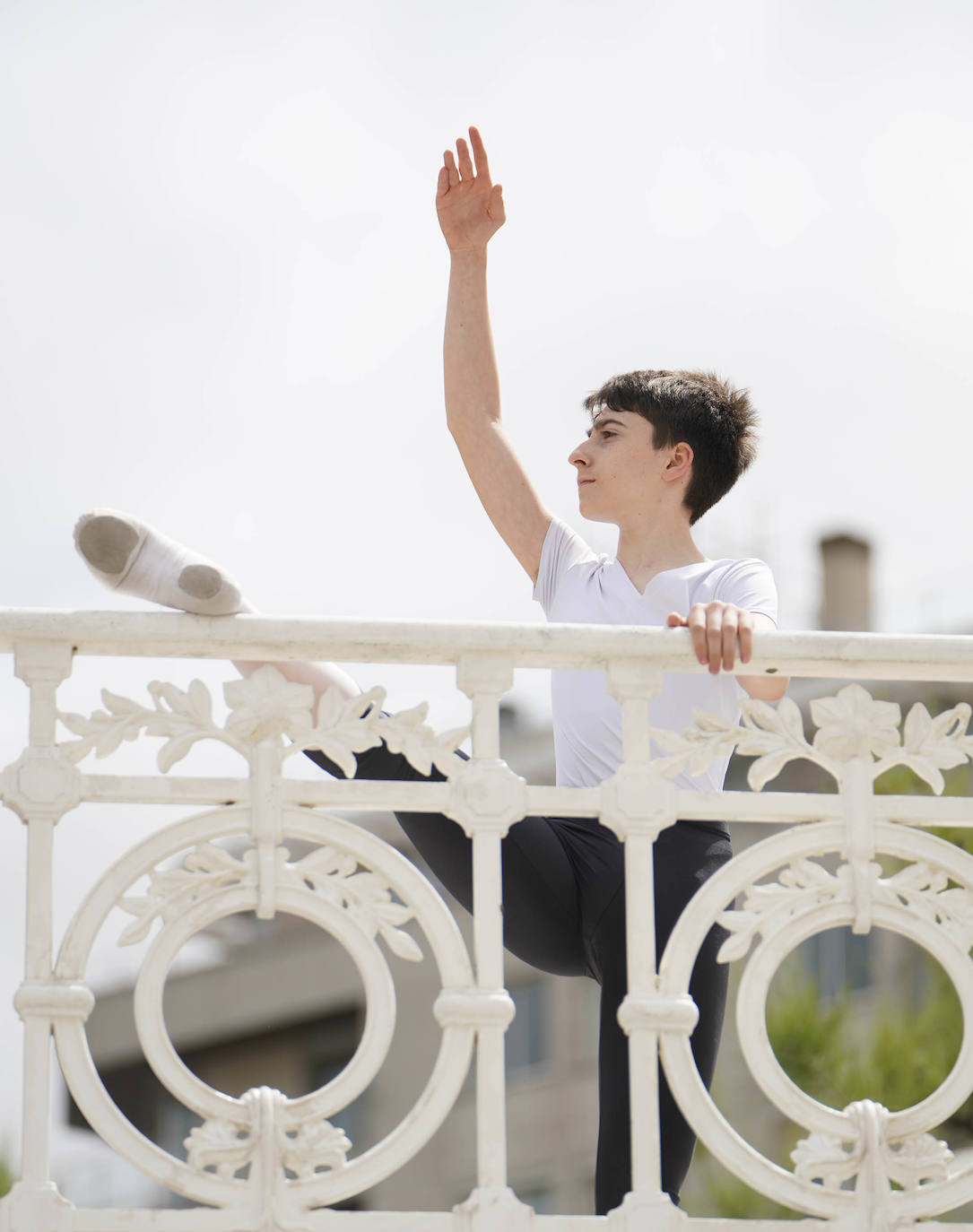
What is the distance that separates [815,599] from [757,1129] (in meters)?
9.31

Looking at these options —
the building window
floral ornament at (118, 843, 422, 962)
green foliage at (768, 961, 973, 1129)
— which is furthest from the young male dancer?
the building window

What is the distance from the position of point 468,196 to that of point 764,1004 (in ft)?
7.56

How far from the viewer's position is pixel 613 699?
426cm

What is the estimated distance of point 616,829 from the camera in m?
3.65

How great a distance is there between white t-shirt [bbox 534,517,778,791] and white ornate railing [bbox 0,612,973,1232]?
45 cm

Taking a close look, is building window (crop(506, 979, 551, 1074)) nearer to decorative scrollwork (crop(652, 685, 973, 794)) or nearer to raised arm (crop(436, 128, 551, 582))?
raised arm (crop(436, 128, 551, 582))

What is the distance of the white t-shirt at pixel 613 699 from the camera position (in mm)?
→ 4262

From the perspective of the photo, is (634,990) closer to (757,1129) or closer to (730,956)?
(730,956)

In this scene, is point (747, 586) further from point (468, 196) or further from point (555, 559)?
point (468, 196)

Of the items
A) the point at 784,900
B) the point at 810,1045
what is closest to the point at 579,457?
the point at 784,900

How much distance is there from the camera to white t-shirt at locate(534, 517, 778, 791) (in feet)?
14.0

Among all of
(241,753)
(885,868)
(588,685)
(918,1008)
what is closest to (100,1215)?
(241,753)

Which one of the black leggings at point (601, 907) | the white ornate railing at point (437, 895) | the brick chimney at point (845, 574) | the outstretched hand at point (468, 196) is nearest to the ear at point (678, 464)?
the outstretched hand at point (468, 196)

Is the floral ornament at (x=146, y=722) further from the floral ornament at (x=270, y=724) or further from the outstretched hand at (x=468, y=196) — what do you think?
the outstretched hand at (x=468, y=196)
